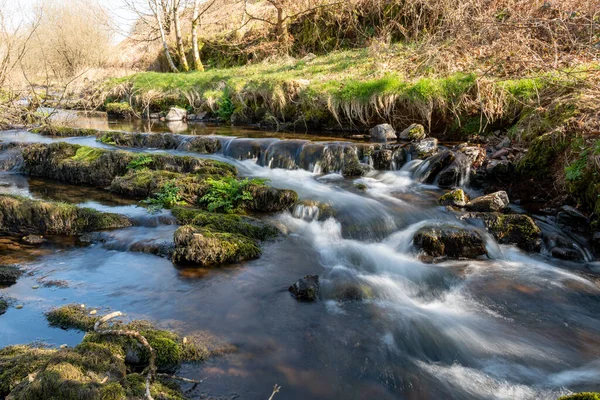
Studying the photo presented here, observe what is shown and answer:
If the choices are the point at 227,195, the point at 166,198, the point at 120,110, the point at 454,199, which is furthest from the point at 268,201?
the point at 120,110

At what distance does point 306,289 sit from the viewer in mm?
4305

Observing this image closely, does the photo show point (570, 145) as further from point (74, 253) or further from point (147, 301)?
point (74, 253)

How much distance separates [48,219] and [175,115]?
1106cm

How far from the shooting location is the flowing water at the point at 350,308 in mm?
3191

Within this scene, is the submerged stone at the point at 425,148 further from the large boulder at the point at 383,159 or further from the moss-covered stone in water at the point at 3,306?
the moss-covered stone in water at the point at 3,306

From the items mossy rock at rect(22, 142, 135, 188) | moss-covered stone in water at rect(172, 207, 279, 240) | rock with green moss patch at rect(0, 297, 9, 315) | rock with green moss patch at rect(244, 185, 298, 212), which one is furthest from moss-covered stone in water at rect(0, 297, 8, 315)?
mossy rock at rect(22, 142, 135, 188)

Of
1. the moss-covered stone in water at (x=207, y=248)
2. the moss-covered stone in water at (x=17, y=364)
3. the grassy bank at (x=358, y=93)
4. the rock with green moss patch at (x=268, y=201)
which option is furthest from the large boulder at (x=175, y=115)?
the moss-covered stone in water at (x=17, y=364)

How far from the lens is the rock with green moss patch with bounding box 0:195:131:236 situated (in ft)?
19.0

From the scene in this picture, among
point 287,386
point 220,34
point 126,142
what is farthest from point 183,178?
point 220,34

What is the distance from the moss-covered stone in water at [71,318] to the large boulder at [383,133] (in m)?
7.95

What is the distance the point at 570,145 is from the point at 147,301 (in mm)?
6586

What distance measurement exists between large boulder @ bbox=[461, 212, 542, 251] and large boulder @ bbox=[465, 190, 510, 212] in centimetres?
35

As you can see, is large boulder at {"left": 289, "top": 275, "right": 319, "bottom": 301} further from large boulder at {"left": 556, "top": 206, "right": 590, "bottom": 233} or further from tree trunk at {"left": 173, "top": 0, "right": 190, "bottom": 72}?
tree trunk at {"left": 173, "top": 0, "right": 190, "bottom": 72}

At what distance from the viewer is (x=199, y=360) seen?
10.6ft
